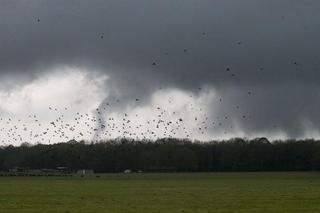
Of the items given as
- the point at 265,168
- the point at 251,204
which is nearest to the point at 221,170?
the point at 265,168

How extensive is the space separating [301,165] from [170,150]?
3937 centimetres

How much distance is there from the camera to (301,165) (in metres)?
184

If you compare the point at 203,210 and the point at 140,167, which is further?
the point at 140,167

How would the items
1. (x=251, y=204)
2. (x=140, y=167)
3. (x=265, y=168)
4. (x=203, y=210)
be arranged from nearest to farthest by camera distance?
(x=203, y=210) < (x=251, y=204) < (x=265, y=168) < (x=140, y=167)

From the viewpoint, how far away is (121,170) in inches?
7525

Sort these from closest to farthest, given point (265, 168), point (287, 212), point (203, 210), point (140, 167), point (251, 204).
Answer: point (287, 212)
point (203, 210)
point (251, 204)
point (265, 168)
point (140, 167)

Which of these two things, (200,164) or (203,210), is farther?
(200,164)

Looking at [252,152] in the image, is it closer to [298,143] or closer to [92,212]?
[298,143]

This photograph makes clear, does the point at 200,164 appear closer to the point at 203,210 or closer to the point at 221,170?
the point at 221,170

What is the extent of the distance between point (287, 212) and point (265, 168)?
6111 inches

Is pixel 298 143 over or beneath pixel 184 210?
over

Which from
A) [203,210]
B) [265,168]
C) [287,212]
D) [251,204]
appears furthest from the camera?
[265,168]

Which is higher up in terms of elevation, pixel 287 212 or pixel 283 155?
pixel 283 155

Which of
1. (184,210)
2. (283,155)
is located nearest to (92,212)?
(184,210)
